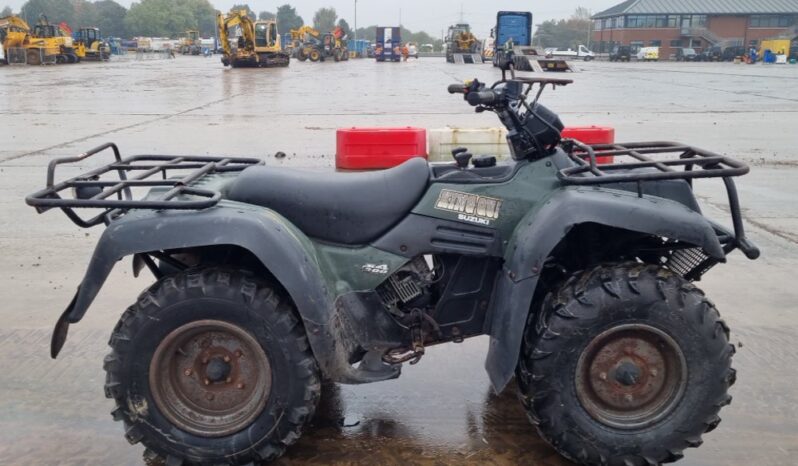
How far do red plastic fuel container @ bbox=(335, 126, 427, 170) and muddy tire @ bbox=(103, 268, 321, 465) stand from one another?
6.83 meters

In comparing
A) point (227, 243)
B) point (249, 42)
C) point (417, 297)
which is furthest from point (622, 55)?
point (227, 243)

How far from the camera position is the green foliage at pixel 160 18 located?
4648 inches

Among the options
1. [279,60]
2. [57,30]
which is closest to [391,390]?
[279,60]

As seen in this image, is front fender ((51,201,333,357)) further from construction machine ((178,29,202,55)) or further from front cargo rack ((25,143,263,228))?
construction machine ((178,29,202,55))

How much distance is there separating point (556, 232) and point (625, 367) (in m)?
0.68

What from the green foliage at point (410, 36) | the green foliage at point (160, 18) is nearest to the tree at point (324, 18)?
the green foliage at point (410, 36)

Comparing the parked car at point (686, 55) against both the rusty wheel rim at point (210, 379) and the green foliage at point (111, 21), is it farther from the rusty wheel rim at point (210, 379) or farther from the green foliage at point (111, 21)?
the green foliage at point (111, 21)

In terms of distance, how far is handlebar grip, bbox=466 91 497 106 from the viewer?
3381mm

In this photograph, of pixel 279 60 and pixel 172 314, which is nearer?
pixel 172 314

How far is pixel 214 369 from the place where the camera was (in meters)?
3.25

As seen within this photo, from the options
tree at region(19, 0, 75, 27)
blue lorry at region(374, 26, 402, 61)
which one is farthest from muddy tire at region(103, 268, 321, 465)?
tree at region(19, 0, 75, 27)

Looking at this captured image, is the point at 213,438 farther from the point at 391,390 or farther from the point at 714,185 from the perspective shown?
the point at 714,185

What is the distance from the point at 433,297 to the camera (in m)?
3.60

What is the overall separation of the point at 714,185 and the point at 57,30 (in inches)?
1832
